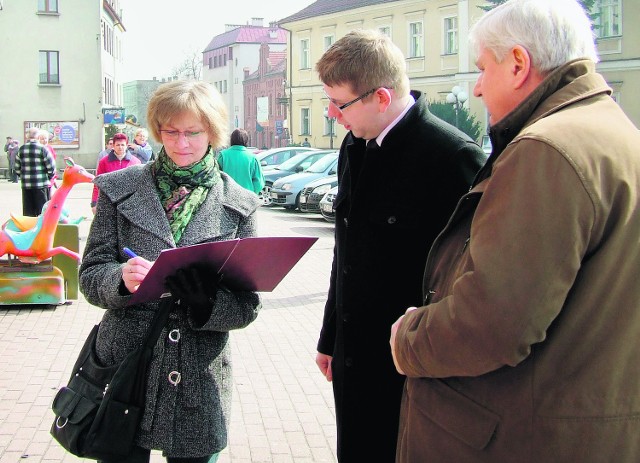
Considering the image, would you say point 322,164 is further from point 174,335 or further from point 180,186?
point 174,335

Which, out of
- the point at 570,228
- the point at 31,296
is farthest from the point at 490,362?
the point at 31,296

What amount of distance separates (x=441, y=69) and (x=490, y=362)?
1808 inches

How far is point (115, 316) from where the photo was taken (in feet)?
9.50

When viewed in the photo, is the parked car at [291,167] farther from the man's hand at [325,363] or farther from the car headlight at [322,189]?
the man's hand at [325,363]

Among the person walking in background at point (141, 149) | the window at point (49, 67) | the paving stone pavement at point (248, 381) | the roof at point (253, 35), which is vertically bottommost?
the paving stone pavement at point (248, 381)

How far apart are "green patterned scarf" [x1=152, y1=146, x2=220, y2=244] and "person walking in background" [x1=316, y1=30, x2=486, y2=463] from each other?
1.70 feet

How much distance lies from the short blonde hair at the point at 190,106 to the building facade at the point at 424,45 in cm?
2588

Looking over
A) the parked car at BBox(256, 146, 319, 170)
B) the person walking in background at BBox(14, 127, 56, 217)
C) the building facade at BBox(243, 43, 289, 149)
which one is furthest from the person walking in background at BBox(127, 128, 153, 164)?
the building facade at BBox(243, 43, 289, 149)

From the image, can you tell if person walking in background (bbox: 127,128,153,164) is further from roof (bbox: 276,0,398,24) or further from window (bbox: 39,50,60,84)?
roof (bbox: 276,0,398,24)

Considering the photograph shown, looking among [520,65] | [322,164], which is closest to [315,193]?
[322,164]

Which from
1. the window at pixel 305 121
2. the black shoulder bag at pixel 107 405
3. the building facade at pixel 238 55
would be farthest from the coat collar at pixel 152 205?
the building facade at pixel 238 55

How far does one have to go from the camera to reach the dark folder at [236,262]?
259cm

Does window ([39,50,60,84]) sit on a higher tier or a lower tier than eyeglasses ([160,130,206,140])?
higher

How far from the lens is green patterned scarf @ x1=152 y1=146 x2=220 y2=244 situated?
9.77ft
